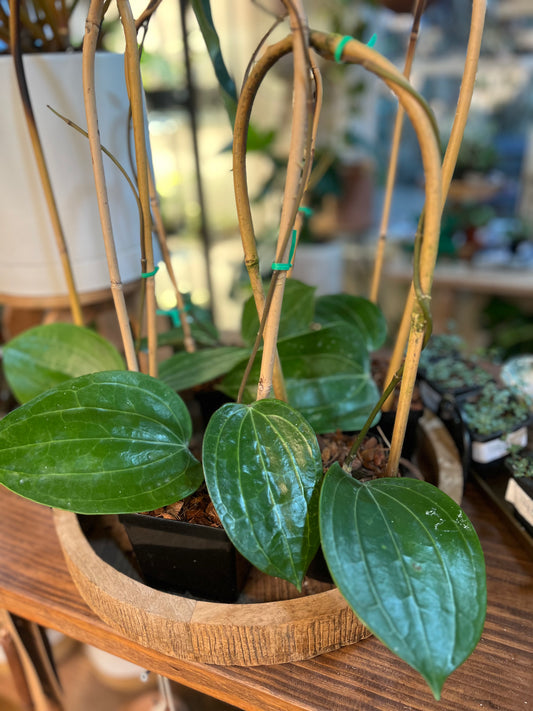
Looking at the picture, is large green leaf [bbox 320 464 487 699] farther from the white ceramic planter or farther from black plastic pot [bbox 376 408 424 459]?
the white ceramic planter

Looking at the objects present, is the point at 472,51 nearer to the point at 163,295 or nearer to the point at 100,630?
the point at 100,630

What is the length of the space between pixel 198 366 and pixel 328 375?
15 centimetres

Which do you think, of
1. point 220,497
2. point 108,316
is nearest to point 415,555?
point 220,497

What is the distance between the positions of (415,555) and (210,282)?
92 cm

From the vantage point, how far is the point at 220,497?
15.3 inches

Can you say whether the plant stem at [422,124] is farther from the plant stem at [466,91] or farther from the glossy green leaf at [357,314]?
the glossy green leaf at [357,314]

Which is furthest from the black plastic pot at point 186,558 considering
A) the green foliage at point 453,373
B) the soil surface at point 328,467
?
the green foliage at point 453,373

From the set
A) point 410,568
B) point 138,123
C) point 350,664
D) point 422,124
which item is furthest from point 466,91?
point 350,664

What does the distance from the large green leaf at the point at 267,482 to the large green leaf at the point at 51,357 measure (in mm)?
239

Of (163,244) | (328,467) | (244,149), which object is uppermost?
(244,149)

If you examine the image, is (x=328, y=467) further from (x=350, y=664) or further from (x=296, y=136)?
(x=296, y=136)

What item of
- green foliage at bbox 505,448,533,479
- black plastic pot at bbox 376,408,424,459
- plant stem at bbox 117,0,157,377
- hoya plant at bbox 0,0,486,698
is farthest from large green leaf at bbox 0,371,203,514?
green foliage at bbox 505,448,533,479

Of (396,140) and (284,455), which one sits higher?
(396,140)

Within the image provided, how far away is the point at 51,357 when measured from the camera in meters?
0.60
